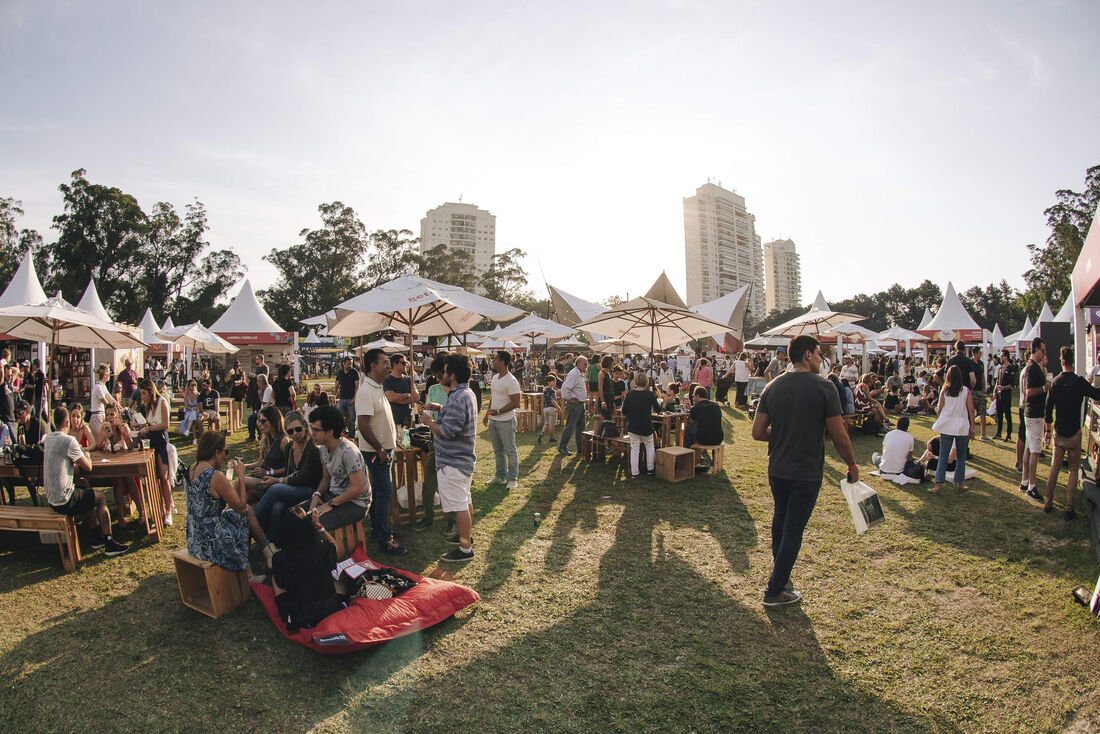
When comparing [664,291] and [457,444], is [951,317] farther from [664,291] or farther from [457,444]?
[457,444]

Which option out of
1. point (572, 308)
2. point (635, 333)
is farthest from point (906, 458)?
point (572, 308)

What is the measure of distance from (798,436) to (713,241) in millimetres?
128240

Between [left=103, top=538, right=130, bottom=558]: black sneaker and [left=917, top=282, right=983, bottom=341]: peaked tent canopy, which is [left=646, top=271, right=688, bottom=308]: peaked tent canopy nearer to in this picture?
[left=103, top=538, right=130, bottom=558]: black sneaker

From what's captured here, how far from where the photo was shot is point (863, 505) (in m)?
3.88

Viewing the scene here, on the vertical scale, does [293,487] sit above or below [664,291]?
below

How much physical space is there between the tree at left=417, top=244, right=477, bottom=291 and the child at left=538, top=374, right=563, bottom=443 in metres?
36.0

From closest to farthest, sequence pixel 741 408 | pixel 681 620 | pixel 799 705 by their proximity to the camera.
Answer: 1. pixel 799 705
2. pixel 681 620
3. pixel 741 408

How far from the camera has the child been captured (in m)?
11.7

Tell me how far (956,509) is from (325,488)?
7.00 meters

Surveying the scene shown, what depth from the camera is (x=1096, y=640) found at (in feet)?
11.3

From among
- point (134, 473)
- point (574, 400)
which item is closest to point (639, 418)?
point (574, 400)

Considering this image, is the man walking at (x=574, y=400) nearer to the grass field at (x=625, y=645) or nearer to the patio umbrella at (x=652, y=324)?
the patio umbrella at (x=652, y=324)

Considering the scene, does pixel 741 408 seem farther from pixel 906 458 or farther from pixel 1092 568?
pixel 1092 568

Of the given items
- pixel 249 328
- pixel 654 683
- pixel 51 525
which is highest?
pixel 249 328
